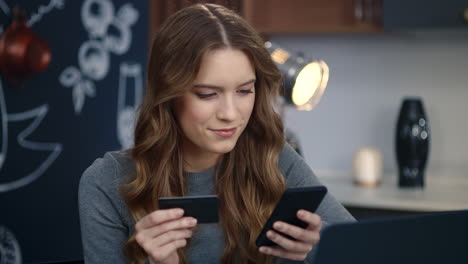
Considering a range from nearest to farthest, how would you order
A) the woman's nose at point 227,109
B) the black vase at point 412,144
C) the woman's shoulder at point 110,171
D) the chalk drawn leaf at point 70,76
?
the woman's nose at point 227,109
the woman's shoulder at point 110,171
the chalk drawn leaf at point 70,76
the black vase at point 412,144

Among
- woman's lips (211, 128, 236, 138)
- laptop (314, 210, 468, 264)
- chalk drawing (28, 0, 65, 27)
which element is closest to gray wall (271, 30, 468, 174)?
chalk drawing (28, 0, 65, 27)

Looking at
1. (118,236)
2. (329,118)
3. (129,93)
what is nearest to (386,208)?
(329,118)

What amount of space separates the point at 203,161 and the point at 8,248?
1400 mm

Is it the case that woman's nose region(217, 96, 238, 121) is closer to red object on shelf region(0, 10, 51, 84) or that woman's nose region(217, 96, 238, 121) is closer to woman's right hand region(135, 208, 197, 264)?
woman's right hand region(135, 208, 197, 264)

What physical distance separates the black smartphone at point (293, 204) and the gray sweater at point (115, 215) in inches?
11.3

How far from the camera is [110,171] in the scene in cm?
161

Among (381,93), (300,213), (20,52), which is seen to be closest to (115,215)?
(300,213)

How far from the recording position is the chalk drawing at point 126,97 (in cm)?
317

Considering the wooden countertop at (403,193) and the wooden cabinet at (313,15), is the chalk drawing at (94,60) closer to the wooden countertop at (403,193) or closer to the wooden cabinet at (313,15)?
the wooden cabinet at (313,15)

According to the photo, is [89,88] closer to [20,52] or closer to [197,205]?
[20,52]

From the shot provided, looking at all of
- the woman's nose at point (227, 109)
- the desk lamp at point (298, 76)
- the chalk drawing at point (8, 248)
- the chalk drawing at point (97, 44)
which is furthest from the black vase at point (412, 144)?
the woman's nose at point (227, 109)

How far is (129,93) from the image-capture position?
10.5ft

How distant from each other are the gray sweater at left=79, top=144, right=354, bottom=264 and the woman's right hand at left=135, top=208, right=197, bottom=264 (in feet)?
0.81

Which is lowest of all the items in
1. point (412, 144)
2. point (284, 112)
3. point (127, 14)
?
point (412, 144)
